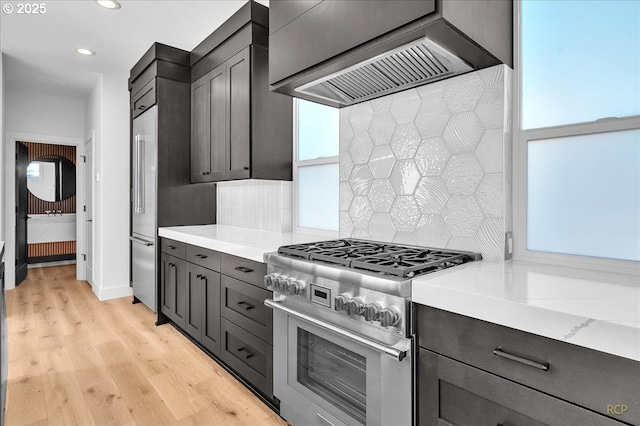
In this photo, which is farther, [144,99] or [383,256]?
[144,99]

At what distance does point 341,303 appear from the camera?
1.40m

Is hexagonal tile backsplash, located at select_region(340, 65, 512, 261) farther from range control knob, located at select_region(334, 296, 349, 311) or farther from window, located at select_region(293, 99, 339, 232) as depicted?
range control knob, located at select_region(334, 296, 349, 311)

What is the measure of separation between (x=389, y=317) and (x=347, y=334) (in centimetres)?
24

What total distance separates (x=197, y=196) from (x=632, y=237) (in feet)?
10.9

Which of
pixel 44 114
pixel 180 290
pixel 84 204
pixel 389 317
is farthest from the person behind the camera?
pixel 84 204

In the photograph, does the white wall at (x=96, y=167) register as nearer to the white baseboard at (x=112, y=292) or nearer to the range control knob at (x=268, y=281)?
the white baseboard at (x=112, y=292)

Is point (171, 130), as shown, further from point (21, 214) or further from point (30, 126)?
point (21, 214)

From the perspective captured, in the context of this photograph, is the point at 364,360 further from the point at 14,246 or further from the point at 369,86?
the point at 14,246

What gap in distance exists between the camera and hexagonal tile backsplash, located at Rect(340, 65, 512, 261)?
1589mm

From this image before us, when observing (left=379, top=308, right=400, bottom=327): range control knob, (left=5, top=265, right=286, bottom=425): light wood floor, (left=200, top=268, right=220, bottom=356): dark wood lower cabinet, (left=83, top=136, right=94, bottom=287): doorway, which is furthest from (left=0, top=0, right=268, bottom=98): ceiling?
(left=5, top=265, right=286, bottom=425): light wood floor

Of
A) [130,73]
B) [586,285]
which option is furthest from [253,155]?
[130,73]

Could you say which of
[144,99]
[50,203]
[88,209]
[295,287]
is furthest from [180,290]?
[50,203]

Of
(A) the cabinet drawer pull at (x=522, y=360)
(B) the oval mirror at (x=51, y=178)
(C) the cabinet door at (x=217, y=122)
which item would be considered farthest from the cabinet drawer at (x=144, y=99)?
(B) the oval mirror at (x=51, y=178)

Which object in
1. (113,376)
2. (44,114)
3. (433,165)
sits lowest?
(113,376)
